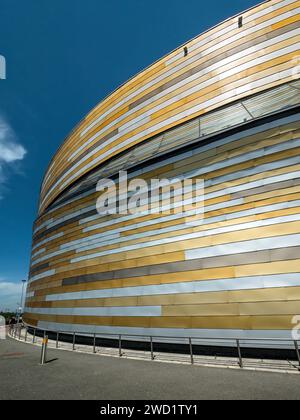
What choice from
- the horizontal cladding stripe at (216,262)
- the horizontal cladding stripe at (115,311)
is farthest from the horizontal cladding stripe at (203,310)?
the horizontal cladding stripe at (216,262)

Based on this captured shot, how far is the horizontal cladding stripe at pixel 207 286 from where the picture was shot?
838cm

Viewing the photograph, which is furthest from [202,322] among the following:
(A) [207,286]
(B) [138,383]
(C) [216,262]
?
(B) [138,383]

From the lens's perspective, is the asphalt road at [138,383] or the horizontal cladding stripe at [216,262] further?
the horizontal cladding stripe at [216,262]

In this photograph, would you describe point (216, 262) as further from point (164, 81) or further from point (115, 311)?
point (164, 81)

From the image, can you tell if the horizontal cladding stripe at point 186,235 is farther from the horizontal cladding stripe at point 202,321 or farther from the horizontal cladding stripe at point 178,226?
the horizontal cladding stripe at point 202,321

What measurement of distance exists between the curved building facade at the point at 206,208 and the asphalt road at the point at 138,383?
97.8 inches

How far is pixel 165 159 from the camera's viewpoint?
12.6 m

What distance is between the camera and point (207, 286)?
9.59 m
